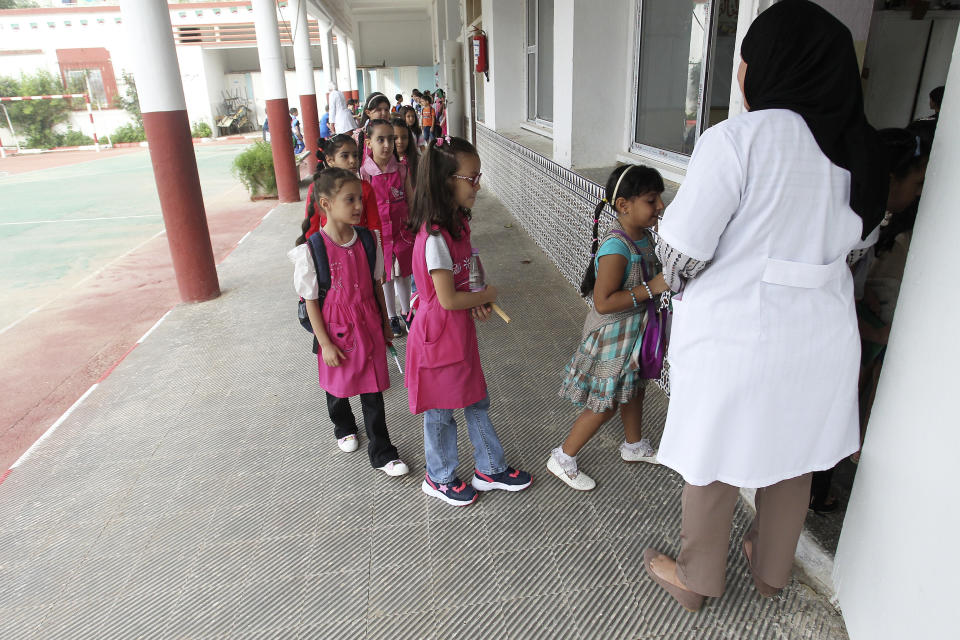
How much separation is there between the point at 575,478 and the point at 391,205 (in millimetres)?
1999

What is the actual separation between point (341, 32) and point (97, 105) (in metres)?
11.4

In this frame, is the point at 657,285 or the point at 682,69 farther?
the point at 682,69

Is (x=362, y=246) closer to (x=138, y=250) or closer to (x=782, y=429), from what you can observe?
(x=782, y=429)

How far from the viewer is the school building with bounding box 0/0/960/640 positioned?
1.31m

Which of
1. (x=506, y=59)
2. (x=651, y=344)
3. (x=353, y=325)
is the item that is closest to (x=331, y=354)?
(x=353, y=325)

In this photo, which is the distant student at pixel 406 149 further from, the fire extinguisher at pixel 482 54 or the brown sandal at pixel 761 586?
the fire extinguisher at pixel 482 54

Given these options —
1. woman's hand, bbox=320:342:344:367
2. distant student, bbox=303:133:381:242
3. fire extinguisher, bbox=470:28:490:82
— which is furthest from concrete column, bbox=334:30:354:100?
woman's hand, bbox=320:342:344:367

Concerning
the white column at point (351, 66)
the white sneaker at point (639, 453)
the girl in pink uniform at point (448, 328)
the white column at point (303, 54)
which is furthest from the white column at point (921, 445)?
the white column at point (351, 66)

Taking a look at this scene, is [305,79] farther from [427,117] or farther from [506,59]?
[506,59]

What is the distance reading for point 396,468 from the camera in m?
2.53

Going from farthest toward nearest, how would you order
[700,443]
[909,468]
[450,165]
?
[450,165] → [700,443] → [909,468]

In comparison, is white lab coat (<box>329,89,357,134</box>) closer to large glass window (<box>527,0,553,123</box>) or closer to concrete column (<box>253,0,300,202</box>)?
concrete column (<box>253,0,300,202</box>)

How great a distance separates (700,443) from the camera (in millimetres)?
1511

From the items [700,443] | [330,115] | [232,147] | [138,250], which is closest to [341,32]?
[232,147]
